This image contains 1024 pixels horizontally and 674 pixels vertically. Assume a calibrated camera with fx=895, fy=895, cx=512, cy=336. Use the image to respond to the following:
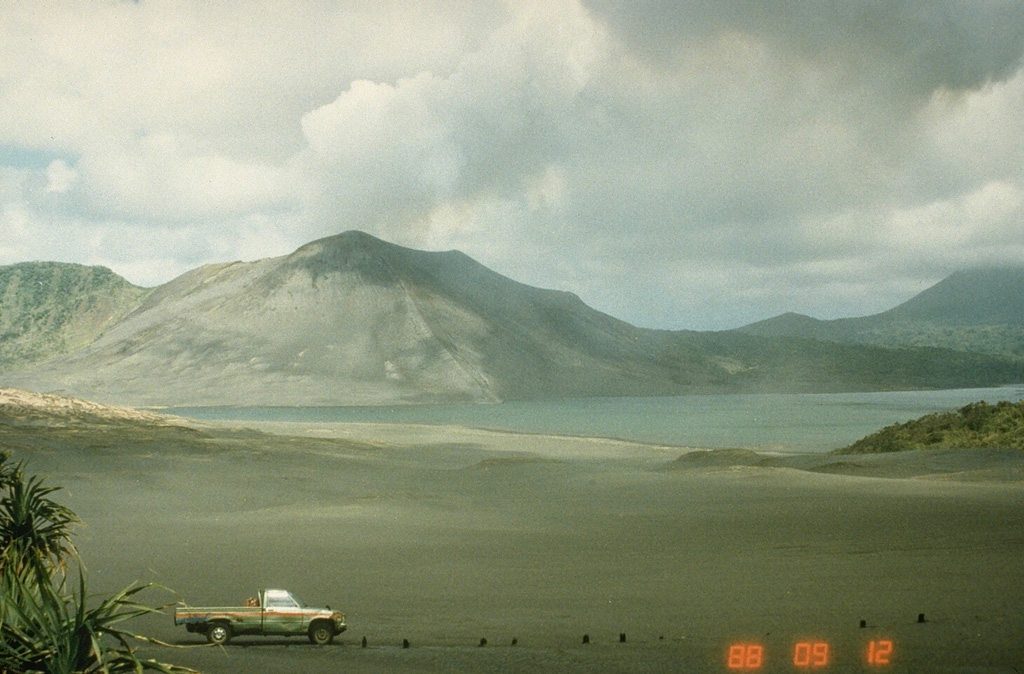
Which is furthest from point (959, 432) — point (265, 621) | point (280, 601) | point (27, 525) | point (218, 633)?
point (27, 525)

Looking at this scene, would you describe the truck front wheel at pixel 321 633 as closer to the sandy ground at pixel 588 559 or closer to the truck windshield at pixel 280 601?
the sandy ground at pixel 588 559

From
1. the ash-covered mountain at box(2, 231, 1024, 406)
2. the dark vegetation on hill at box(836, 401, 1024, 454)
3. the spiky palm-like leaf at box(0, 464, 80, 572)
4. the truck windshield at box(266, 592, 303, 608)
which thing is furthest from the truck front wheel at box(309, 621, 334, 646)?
the ash-covered mountain at box(2, 231, 1024, 406)

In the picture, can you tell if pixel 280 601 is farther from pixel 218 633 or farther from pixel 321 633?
pixel 218 633

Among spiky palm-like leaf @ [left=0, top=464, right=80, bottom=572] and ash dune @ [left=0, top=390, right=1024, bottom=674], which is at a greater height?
spiky palm-like leaf @ [left=0, top=464, right=80, bottom=572]

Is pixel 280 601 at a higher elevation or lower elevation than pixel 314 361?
lower

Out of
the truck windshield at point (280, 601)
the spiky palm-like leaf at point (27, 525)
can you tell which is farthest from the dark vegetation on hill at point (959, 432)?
the spiky palm-like leaf at point (27, 525)

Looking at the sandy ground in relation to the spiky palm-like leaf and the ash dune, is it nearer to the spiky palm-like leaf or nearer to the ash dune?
the ash dune

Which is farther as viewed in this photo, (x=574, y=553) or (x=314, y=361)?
(x=314, y=361)
